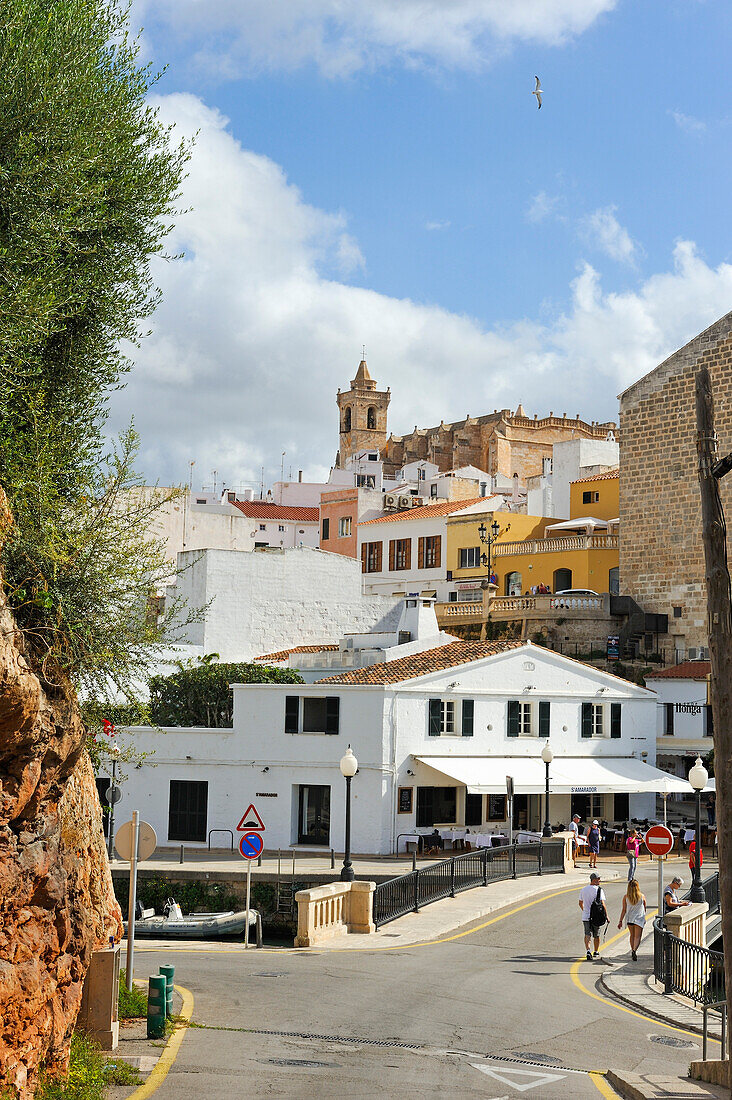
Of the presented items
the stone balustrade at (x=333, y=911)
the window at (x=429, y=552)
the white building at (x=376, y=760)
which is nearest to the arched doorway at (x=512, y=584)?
the window at (x=429, y=552)

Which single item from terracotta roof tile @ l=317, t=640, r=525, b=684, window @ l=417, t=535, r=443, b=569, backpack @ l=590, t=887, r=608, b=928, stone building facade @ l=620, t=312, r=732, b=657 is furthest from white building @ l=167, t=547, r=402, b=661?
backpack @ l=590, t=887, r=608, b=928

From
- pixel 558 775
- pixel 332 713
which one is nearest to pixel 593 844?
pixel 558 775

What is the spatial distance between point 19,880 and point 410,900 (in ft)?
59.9

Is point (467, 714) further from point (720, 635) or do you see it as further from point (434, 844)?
point (720, 635)

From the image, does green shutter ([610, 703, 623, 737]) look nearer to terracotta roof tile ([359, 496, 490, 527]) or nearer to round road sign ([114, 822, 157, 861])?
terracotta roof tile ([359, 496, 490, 527])

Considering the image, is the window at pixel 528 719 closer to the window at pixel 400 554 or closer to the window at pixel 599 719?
the window at pixel 599 719

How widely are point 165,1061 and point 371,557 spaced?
6151cm

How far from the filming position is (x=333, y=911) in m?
25.5

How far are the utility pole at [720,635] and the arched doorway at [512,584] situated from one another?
53118 mm

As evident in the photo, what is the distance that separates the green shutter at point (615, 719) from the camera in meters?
45.1

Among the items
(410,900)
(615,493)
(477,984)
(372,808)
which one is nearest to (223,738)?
(372,808)

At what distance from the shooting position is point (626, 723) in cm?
4547

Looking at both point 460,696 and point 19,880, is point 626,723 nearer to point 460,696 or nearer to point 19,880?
point 460,696

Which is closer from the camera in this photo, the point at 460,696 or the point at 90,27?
the point at 90,27
